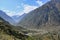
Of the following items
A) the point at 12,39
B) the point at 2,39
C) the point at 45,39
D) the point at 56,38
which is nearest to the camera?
the point at 2,39

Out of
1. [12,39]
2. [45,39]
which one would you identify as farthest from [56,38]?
[12,39]

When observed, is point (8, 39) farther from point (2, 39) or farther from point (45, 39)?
point (45, 39)

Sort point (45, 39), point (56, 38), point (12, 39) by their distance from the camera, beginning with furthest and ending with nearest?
point (56, 38), point (45, 39), point (12, 39)

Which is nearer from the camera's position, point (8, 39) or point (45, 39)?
point (8, 39)

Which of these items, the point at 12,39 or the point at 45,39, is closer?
the point at 12,39

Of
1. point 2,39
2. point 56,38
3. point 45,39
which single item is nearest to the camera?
point 2,39

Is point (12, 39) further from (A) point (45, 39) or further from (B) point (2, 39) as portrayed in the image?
(A) point (45, 39)

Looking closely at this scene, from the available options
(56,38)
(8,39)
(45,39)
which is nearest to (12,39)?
(8,39)

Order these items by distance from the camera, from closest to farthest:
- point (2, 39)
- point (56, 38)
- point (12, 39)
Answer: point (2, 39), point (12, 39), point (56, 38)
